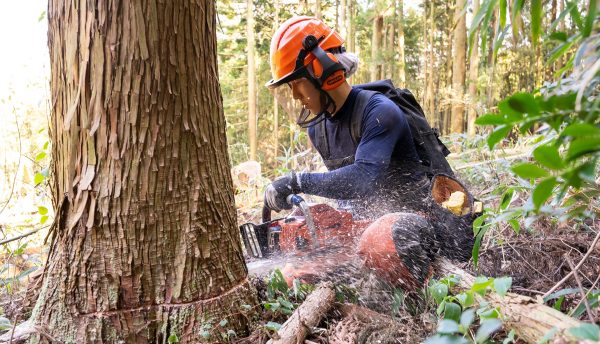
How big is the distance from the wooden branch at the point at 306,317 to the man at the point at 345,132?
808mm

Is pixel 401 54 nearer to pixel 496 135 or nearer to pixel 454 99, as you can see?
pixel 454 99

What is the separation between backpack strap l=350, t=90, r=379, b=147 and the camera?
2619mm

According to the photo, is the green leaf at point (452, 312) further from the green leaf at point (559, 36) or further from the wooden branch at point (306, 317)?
the green leaf at point (559, 36)

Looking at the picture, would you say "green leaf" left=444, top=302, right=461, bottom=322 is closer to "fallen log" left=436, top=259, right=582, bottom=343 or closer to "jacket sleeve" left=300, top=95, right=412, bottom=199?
"fallen log" left=436, top=259, right=582, bottom=343

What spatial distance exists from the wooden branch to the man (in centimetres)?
81

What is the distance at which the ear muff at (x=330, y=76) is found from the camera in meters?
2.59

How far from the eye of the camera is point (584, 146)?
2.00 ft

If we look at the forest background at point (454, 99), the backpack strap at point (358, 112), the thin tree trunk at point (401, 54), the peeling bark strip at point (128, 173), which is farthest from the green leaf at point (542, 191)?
the thin tree trunk at point (401, 54)

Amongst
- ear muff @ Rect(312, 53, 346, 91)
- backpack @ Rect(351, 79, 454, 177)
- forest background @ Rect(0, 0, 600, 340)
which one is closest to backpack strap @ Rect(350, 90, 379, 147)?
backpack @ Rect(351, 79, 454, 177)

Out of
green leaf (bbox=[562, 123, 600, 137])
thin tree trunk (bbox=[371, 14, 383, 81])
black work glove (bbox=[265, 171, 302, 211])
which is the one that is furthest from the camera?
thin tree trunk (bbox=[371, 14, 383, 81])

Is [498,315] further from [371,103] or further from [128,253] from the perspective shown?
[371,103]

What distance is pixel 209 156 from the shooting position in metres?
1.63

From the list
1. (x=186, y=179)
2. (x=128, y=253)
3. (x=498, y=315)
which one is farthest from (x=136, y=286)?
(x=498, y=315)

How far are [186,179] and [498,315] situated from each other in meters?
1.08
